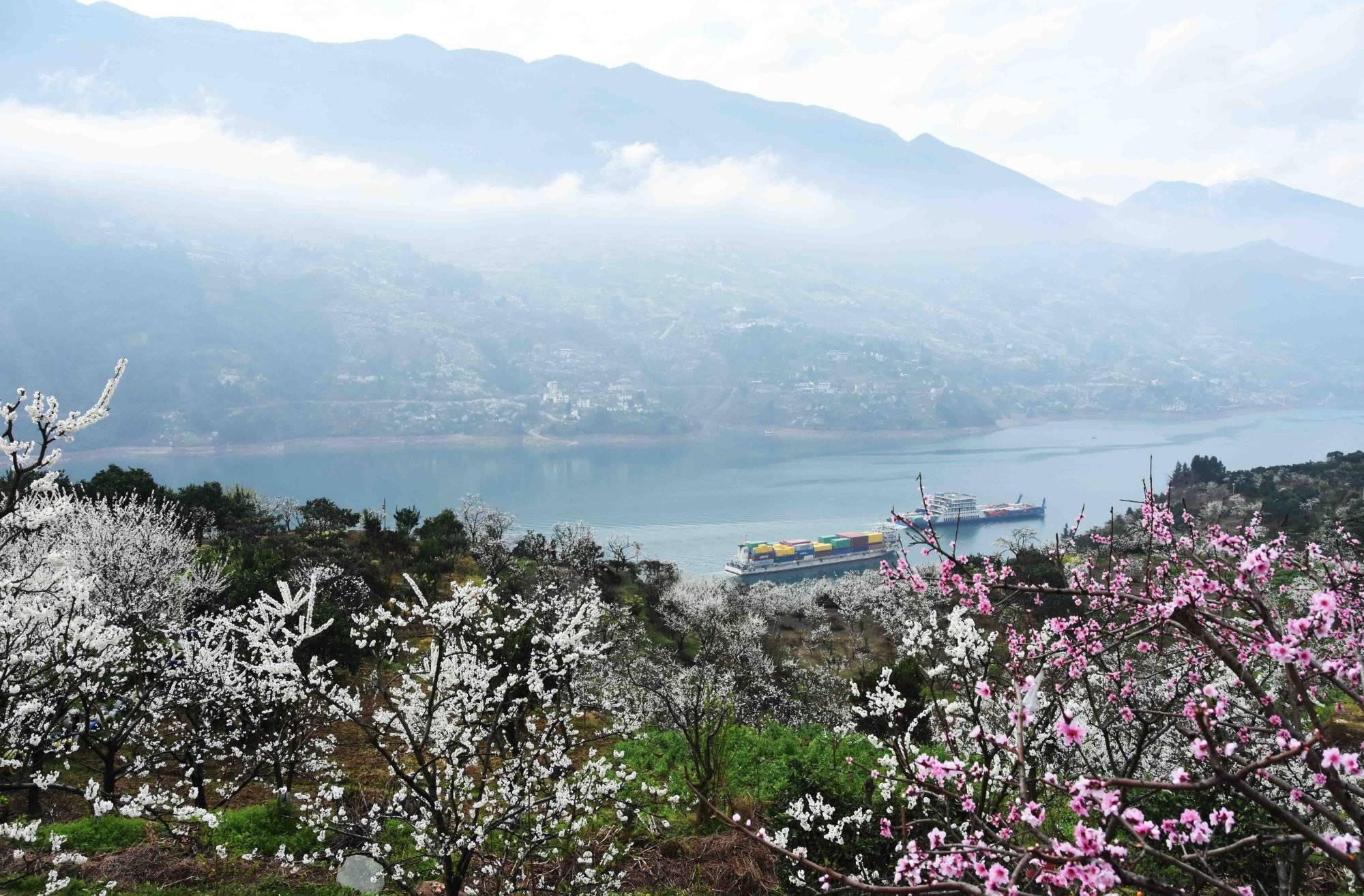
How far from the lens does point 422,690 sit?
32.1 feet

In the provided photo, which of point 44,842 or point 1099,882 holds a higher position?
point 1099,882

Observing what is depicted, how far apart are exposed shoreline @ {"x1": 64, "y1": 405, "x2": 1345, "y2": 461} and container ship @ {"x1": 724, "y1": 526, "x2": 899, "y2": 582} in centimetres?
8938

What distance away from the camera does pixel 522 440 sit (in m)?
164

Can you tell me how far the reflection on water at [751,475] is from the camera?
295ft

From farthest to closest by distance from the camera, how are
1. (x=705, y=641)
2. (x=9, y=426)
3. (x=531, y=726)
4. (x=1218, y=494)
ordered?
1. (x=1218, y=494)
2. (x=705, y=641)
3. (x=531, y=726)
4. (x=9, y=426)

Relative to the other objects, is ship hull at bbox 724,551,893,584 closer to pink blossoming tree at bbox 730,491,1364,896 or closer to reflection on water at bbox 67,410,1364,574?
reflection on water at bbox 67,410,1364,574

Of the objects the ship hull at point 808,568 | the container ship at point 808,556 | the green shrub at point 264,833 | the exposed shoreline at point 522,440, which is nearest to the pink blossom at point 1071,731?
the green shrub at point 264,833

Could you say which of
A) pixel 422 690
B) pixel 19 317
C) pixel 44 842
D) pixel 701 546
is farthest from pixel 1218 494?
pixel 19 317

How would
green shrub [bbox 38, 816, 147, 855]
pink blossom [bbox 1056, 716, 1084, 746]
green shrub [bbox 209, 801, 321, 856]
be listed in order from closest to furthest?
pink blossom [bbox 1056, 716, 1084, 746], green shrub [bbox 38, 816, 147, 855], green shrub [bbox 209, 801, 321, 856]

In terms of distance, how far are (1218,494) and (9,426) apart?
6494cm

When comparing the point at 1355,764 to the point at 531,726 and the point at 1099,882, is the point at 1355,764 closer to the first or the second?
the point at 1099,882

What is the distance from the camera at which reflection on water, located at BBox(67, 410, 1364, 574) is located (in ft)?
295

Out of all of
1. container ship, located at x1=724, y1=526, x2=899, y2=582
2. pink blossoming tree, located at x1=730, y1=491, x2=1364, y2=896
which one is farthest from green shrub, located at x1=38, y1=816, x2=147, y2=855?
container ship, located at x1=724, y1=526, x2=899, y2=582

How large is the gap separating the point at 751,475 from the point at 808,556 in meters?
54.5
